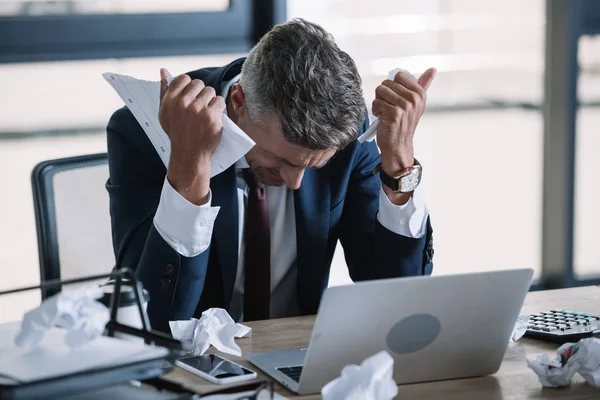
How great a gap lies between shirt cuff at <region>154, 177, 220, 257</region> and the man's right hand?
0.02m

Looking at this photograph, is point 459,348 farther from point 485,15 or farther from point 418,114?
point 485,15

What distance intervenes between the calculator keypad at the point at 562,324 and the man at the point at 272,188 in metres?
0.33

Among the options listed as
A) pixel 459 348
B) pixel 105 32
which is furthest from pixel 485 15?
pixel 459 348

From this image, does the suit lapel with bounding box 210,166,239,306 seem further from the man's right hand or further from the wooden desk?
the wooden desk

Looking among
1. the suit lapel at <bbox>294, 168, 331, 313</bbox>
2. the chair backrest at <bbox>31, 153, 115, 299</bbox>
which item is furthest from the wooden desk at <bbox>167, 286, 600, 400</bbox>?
the chair backrest at <bbox>31, 153, 115, 299</bbox>

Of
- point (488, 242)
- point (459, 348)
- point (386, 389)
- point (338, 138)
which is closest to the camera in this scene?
point (386, 389)

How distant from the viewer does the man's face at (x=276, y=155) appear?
168cm

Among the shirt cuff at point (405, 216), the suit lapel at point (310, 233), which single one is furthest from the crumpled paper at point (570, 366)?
the suit lapel at point (310, 233)

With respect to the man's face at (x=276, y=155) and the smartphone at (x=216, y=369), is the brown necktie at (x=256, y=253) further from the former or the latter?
the smartphone at (x=216, y=369)

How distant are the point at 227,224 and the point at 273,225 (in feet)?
0.52

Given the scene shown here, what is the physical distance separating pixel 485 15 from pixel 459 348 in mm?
2590

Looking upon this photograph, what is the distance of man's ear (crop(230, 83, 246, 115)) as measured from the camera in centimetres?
172

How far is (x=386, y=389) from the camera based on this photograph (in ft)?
3.59

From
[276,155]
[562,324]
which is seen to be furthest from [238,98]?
[562,324]
